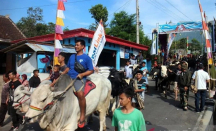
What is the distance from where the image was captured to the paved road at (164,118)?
5.80 meters

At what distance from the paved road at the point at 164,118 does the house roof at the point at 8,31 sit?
11224 millimetres

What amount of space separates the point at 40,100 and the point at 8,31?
1643cm

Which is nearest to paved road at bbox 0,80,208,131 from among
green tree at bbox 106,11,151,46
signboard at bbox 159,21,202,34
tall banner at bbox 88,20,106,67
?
tall banner at bbox 88,20,106,67

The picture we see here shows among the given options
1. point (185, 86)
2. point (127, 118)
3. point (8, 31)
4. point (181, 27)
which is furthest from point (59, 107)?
point (8, 31)

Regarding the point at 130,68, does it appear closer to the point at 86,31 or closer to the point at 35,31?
the point at 86,31

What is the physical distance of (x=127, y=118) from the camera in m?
2.73

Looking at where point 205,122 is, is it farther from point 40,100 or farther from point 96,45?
point 40,100

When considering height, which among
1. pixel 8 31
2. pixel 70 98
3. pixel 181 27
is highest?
pixel 8 31

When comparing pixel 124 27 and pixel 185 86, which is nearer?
pixel 185 86

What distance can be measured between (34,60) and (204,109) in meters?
7.38

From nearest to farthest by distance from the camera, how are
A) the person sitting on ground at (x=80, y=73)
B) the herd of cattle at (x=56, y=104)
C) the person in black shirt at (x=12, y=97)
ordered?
1. the herd of cattle at (x=56, y=104)
2. the person sitting on ground at (x=80, y=73)
3. the person in black shirt at (x=12, y=97)

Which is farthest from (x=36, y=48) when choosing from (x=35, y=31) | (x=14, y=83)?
(x=35, y=31)

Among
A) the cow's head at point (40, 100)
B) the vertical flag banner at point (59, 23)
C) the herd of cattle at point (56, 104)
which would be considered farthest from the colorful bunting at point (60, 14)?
the cow's head at point (40, 100)

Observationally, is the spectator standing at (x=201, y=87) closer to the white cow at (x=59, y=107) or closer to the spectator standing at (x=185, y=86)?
the spectator standing at (x=185, y=86)
